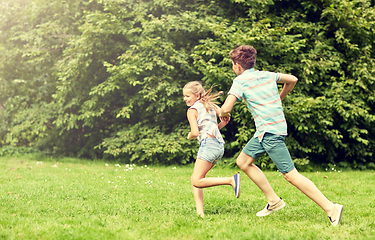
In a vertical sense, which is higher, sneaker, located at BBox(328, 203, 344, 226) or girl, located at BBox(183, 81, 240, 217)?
girl, located at BBox(183, 81, 240, 217)

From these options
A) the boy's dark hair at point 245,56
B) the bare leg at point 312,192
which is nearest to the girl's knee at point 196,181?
the bare leg at point 312,192

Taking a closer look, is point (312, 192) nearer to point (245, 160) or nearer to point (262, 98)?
point (245, 160)

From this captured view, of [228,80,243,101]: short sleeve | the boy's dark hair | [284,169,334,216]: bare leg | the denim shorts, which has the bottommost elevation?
[284,169,334,216]: bare leg

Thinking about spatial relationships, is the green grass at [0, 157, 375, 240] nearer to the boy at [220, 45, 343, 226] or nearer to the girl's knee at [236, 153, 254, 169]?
the boy at [220, 45, 343, 226]

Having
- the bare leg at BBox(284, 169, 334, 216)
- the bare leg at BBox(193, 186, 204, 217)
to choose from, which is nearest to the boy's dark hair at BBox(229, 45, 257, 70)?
the bare leg at BBox(284, 169, 334, 216)

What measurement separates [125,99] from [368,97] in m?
7.42

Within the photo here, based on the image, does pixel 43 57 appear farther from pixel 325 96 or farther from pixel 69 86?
pixel 325 96

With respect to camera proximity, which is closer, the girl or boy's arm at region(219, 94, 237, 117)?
boy's arm at region(219, 94, 237, 117)

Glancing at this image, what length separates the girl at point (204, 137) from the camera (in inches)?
161

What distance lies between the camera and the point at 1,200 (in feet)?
17.5

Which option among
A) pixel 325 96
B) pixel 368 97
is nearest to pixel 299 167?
pixel 325 96

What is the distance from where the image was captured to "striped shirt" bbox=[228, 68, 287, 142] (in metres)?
3.84

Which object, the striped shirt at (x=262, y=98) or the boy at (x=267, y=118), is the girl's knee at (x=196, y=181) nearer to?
the boy at (x=267, y=118)

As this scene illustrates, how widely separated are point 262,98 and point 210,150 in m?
0.86
